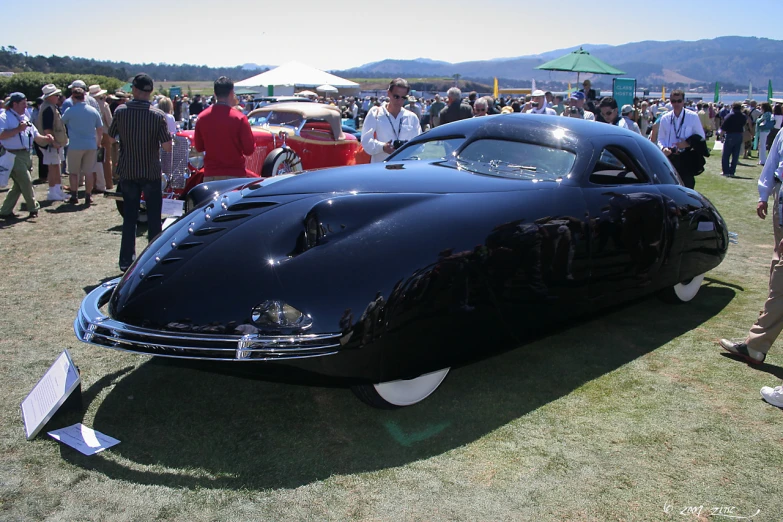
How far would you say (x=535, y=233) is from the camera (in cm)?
345

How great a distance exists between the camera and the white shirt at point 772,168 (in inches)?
183

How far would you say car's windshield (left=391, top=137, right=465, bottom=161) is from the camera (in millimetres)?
4400

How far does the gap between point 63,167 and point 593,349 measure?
1264 centimetres

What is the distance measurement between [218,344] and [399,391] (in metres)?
0.99

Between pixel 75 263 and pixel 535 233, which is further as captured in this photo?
pixel 75 263

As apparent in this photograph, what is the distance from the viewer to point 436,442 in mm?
3031

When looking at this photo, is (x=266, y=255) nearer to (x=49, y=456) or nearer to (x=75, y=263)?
(x=49, y=456)

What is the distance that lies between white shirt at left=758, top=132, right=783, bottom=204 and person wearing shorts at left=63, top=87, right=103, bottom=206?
28.3 feet

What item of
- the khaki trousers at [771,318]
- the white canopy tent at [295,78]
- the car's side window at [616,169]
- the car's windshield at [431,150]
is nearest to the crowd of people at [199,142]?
the khaki trousers at [771,318]

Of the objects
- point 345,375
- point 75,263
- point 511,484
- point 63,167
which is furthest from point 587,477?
point 63,167

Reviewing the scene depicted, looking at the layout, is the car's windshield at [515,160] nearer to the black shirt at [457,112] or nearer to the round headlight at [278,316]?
the round headlight at [278,316]

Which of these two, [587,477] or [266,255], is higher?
[266,255]

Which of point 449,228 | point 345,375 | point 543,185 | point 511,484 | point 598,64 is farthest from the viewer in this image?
point 598,64

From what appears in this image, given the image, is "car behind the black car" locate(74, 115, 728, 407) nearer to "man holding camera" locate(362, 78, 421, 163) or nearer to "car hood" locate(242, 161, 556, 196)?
"car hood" locate(242, 161, 556, 196)
